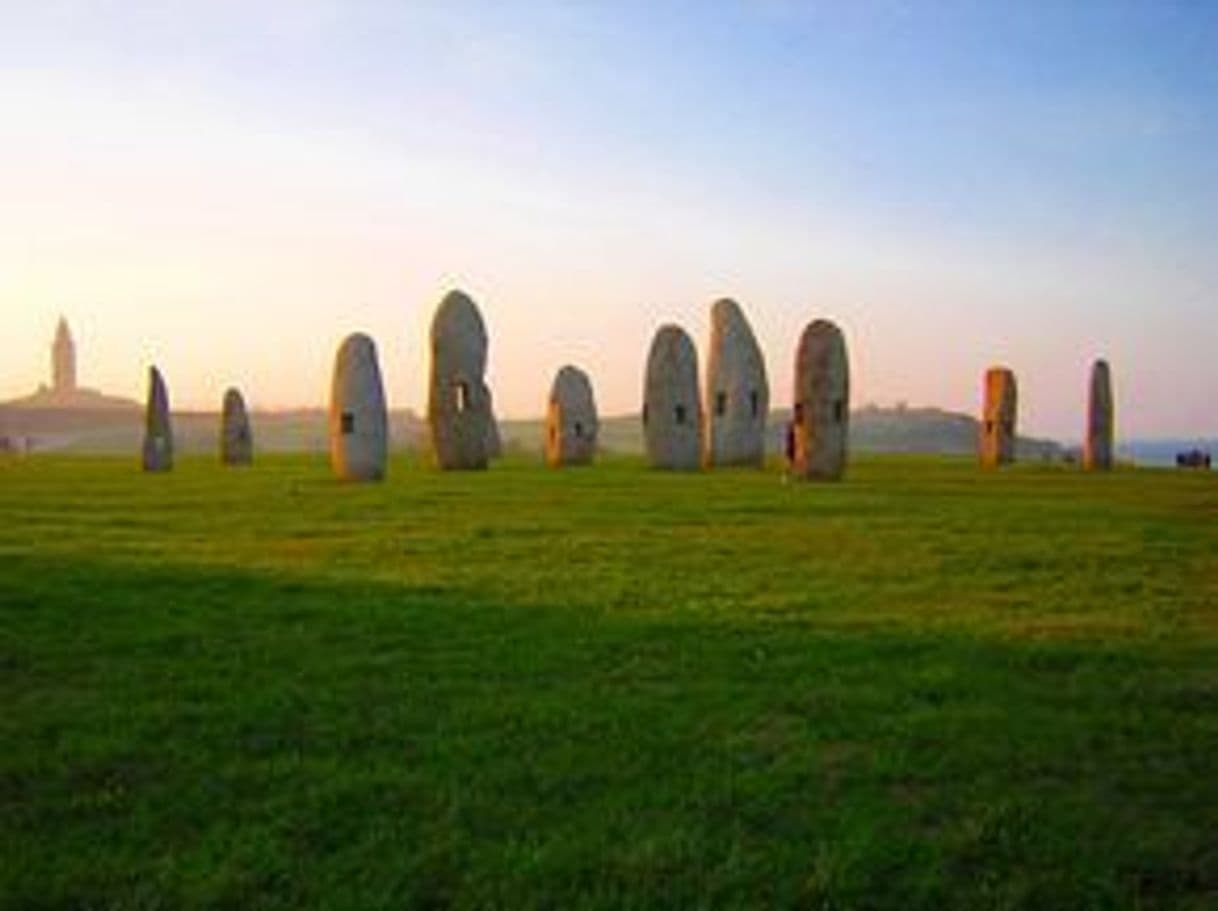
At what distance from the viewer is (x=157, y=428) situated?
4262cm

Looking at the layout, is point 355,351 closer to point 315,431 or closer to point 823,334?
point 823,334

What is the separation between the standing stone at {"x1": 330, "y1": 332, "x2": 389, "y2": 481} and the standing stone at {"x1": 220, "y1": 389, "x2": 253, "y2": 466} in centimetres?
1325

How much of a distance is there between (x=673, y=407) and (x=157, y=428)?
49.9ft

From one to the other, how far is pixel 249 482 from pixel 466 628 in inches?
892

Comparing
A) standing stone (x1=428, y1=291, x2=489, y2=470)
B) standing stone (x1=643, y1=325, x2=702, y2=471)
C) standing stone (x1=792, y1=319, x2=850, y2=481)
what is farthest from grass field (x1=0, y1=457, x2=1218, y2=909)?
standing stone (x1=643, y1=325, x2=702, y2=471)

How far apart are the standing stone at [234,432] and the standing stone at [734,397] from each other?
1634 centimetres

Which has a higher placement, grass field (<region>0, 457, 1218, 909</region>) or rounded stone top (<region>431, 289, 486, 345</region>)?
rounded stone top (<region>431, 289, 486, 345</region>)

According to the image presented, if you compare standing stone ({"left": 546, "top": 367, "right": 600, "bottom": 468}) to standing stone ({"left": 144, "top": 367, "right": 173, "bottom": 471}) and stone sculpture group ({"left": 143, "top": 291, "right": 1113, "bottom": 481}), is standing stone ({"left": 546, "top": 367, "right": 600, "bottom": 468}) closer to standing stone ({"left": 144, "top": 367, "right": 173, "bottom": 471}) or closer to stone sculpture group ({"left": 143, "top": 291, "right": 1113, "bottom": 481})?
stone sculpture group ({"left": 143, "top": 291, "right": 1113, "bottom": 481})

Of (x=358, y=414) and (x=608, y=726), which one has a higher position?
(x=358, y=414)

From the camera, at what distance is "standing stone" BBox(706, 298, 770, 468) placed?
4047cm

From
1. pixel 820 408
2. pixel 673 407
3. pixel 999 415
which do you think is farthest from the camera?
pixel 999 415

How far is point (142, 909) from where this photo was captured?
6.52m

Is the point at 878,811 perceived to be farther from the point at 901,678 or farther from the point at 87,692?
the point at 87,692

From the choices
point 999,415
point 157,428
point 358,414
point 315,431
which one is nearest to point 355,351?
point 358,414
